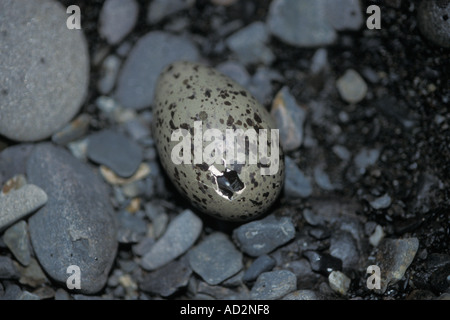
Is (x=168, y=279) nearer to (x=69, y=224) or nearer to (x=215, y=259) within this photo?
(x=215, y=259)

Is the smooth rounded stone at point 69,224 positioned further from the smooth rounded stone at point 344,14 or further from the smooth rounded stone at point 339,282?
the smooth rounded stone at point 344,14

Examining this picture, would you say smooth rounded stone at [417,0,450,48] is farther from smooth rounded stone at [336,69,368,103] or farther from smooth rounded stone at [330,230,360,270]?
smooth rounded stone at [330,230,360,270]

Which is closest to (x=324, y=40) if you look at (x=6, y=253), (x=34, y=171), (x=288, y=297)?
(x=288, y=297)

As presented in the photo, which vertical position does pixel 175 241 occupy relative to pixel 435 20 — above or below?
below

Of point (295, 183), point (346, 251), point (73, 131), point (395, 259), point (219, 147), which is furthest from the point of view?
point (73, 131)

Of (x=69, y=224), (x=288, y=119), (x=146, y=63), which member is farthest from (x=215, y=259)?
(x=146, y=63)

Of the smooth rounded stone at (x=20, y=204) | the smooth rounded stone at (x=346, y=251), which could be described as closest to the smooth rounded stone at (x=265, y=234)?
the smooth rounded stone at (x=346, y=251)

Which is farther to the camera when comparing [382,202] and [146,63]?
[146,63]
